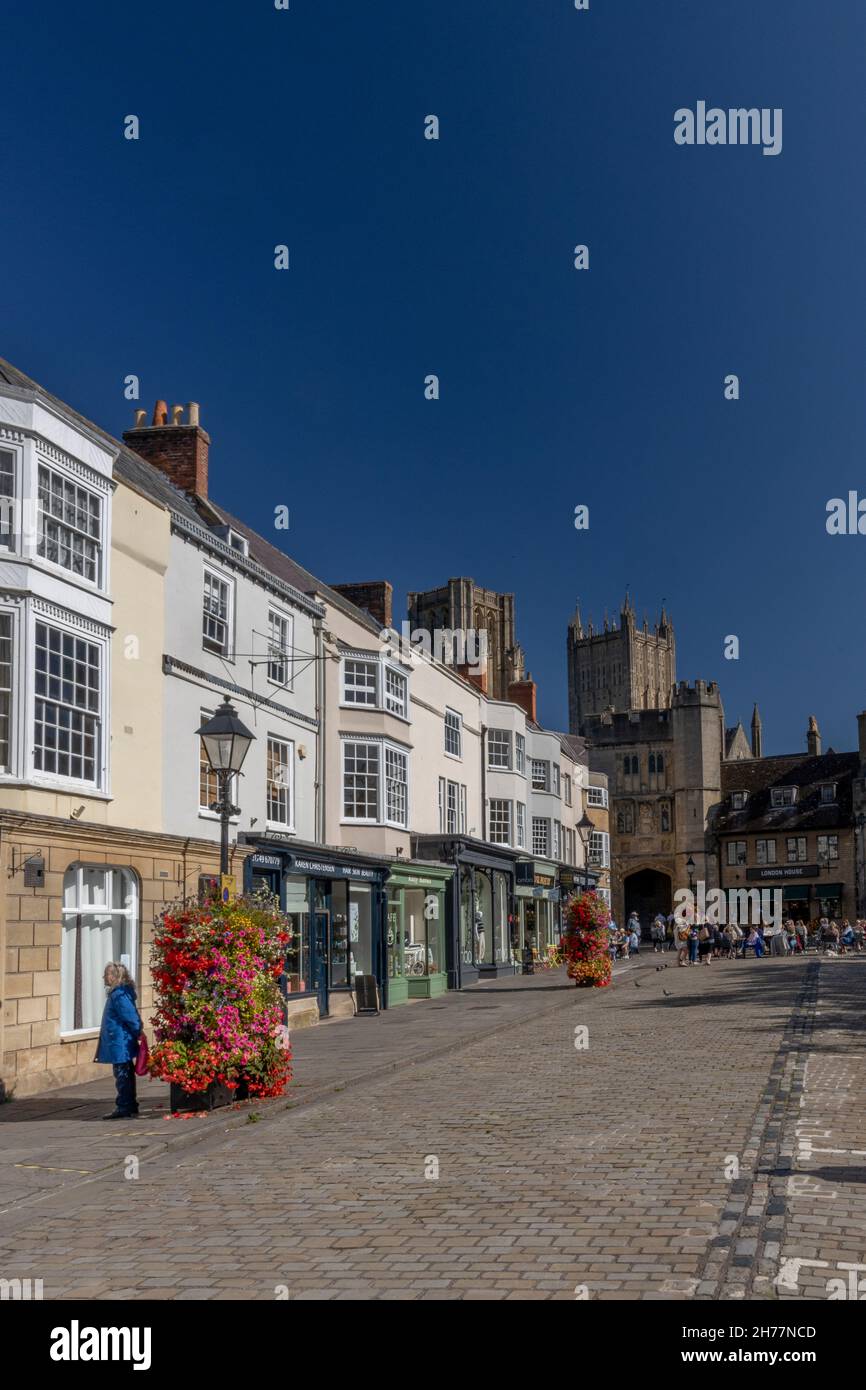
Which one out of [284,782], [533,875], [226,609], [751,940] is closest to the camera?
[226,609]

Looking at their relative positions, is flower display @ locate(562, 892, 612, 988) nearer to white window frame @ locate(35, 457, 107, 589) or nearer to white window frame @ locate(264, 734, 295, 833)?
white window frame @ locate(264, 734, 295, 833)

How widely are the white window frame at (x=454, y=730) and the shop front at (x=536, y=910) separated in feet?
15.8

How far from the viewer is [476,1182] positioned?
31.1 feet

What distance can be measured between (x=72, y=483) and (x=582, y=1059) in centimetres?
1007

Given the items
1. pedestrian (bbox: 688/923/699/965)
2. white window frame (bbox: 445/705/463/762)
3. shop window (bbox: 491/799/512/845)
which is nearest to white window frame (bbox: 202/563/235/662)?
white window frame (bbox: 445/705/463/762)

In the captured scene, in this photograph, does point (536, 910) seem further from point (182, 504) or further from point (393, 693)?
point (182, 504)

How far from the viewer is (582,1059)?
17219 mm

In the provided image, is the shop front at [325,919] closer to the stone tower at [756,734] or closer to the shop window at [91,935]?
the shop window at [91,935]

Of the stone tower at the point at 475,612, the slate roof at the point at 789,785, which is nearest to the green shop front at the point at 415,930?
the slate roof at the point at 789,785

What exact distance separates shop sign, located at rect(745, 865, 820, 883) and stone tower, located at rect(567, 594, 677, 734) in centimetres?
6582

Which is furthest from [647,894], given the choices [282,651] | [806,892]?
[282,651]
